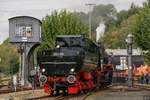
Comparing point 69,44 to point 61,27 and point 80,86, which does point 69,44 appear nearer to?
point 80,86

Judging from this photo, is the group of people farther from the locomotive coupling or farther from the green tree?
the locomotive coupling

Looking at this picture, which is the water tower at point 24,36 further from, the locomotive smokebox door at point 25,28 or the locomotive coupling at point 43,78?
the locomotive coupling at point 43,78

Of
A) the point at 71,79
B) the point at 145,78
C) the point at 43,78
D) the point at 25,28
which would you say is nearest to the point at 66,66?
the point at 71,79

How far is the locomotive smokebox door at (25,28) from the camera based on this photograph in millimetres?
43281

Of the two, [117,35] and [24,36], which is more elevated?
[117,35]

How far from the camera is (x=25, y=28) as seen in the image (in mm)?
44844

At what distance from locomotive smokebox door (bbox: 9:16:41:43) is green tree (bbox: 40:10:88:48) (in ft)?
66.0

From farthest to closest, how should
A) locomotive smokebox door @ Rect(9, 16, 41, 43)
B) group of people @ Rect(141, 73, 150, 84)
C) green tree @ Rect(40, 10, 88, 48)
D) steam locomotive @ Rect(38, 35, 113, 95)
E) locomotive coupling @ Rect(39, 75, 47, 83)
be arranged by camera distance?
1. green tree @ Rect(40, 10, 88, 48)
2. group of people @ Rect(141, 73, 150, 84)
3. locomotive smokebox door @ Rect(9, 16, 41, 43)
4. steam locomotive @ Rect(38, 35, 113, 95)
5. locomotive coupling @ Rect(39, 75, 47, 83)

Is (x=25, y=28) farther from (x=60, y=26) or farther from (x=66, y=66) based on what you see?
(x=60, y=26)

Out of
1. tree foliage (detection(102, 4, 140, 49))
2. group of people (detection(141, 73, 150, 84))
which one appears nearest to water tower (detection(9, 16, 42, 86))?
group of people (detection(141, 73, 150, 84))

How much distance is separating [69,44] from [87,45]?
210 centimetres

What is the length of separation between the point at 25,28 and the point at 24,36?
7.11 ft

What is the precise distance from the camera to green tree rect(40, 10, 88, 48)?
66450 mm

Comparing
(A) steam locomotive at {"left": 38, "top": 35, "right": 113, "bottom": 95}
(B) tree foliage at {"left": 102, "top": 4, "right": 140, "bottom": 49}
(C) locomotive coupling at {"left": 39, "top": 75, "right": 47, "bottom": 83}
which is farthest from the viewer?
(B) tree foliage at {"left": 102, "top": 4, "right": 140, "bottom": 49}
